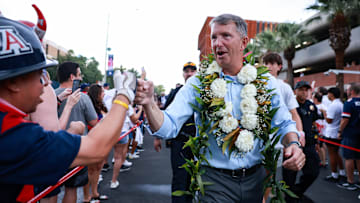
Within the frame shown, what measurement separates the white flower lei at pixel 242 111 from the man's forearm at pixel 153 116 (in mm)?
537

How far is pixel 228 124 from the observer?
6.82 ft

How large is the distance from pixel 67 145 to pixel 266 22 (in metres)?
74.9

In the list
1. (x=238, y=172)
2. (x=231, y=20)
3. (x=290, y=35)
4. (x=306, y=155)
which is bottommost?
(x=306, y=155)

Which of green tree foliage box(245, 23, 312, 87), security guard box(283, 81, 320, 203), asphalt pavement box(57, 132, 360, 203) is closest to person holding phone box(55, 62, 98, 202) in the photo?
asphalt pavement box(57, 132, 360, 203)

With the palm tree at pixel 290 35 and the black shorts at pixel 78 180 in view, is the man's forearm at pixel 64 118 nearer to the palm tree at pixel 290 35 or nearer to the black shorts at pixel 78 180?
the black shorts at pixel 78 180

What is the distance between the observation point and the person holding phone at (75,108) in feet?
10.4

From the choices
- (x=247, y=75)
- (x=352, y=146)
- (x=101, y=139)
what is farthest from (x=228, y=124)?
(x=352, y=146)

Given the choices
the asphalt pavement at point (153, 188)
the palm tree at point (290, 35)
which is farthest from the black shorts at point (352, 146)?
the palm tree at point (290, 35)

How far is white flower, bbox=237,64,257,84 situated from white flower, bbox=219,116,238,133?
43cm

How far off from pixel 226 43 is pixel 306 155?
297 centimetres

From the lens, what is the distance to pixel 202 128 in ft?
6.88

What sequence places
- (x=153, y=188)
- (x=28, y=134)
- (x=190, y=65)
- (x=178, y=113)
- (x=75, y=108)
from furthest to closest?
1. (x=153, y=188)
2. (x=190, y=65)
3. (x=75, y=108)
4. (x=178, y=113)
5. (x=28, y=134)

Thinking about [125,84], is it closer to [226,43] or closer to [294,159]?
[226,43]

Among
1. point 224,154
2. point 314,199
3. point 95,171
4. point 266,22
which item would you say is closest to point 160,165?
point 95,171
